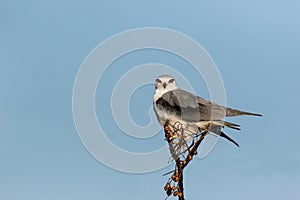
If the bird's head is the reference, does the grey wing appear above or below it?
below

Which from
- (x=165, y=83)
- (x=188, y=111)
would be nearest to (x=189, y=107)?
(x=188, y=111)

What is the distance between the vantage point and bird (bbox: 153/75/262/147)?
8016 millimetres

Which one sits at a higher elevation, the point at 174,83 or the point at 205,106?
the point at 174,83

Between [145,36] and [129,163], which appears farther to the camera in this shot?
[145,36]

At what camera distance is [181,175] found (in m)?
5.96

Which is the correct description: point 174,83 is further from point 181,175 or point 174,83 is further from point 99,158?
point 181,175

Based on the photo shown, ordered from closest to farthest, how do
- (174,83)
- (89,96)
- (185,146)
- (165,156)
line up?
(185,146) < (165,156) < (89,96) < (174,83)

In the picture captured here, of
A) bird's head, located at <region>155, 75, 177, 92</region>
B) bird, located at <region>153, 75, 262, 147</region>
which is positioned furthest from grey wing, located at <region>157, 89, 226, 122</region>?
bird's head, located at <region>155, 75, 177, 92</region>

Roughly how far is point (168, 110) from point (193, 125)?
0.84 m

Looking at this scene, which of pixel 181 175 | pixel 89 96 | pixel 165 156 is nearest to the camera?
pixel 181 175

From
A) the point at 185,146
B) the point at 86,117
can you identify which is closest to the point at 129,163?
the point at 86,117

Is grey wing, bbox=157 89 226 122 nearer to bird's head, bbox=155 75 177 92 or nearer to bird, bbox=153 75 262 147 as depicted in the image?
bird, bbox=153 75 262 147

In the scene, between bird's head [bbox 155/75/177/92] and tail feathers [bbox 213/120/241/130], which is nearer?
tail feathers [bbox 213/120/241/130]

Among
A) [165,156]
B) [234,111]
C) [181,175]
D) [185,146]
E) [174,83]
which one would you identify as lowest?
[181,175]
